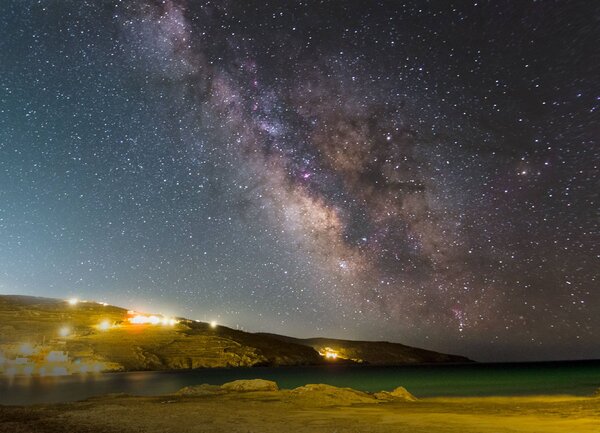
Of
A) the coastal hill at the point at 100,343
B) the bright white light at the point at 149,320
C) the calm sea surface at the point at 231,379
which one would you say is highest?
the bright white light at the point at 149,320

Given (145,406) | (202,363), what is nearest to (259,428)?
(145,406)

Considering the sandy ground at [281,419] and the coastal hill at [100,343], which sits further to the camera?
the coastal hill at [100,343]

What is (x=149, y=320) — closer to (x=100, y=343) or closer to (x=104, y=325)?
(x=104, y=325)

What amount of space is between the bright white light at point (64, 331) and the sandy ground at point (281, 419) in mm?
107875

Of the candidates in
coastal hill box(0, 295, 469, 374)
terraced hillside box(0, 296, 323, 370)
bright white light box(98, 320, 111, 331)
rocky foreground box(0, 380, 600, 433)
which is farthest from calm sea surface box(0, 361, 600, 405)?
bright white light box(98, 320, 111, 331)

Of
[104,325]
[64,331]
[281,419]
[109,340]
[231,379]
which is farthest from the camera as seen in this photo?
[104,325]

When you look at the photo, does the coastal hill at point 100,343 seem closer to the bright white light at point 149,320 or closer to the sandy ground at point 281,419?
the bright white light at point 149,320

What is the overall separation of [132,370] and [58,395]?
7582 cm

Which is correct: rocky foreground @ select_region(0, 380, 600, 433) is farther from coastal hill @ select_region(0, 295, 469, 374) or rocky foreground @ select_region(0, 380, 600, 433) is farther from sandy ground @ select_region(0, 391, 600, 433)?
coastal hill @ select_region(0, 295, 469, 374)

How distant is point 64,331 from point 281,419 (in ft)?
416

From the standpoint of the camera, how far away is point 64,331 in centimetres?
13150

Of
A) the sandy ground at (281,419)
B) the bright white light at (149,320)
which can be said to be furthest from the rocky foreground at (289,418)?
the bright white light at (149,320)

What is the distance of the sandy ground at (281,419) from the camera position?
2070 centimetres

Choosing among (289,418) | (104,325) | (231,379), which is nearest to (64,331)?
(104,325)
